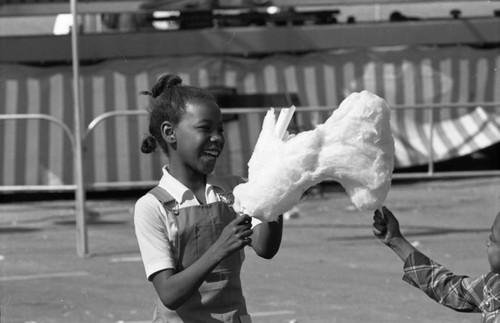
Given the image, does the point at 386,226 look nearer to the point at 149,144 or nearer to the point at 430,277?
the point at 430,277

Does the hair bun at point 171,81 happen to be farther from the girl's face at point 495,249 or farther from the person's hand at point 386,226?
the girl's face at point 495,249

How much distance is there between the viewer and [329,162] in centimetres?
338

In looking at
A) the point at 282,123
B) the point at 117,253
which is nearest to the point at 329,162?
the point at 282,123

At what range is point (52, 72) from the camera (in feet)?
49.3

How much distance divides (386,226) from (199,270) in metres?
0.60

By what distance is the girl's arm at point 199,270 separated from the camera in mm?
3326

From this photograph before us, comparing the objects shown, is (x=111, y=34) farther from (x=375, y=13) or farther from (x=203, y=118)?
(x=203, y=118)

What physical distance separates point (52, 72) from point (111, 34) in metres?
0.93

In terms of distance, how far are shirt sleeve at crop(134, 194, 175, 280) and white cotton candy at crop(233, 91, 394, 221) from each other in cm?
34

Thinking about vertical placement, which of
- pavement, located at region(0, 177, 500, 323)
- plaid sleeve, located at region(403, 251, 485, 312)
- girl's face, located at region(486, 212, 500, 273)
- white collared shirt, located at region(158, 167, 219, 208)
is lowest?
pavement, located at region(0, 177, 500, 323)

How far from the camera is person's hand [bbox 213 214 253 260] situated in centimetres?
332

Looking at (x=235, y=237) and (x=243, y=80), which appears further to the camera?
(x=243, y=80)

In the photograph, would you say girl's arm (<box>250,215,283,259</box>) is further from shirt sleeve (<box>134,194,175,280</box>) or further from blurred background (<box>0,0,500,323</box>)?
blurred background (<box>0,0,500,323</box>)

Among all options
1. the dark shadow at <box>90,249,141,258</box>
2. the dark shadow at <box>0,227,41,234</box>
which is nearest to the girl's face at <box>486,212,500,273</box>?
the dark shadow at <box>90,249,141,258</box>
